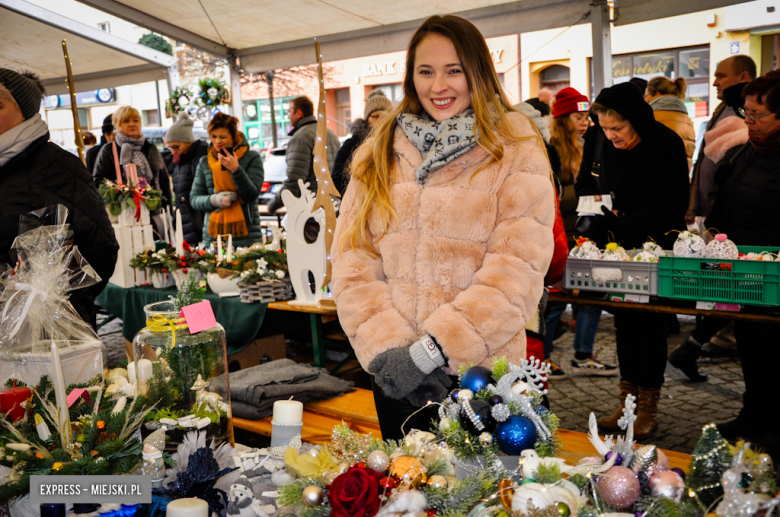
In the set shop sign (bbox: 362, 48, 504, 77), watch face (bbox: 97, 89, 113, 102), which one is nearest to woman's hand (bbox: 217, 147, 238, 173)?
shop sign (bbox: 362, 48, 504, 77)

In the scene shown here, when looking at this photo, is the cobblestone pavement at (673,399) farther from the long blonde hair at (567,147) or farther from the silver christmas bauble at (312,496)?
the silver christmas bauble at (312,496)

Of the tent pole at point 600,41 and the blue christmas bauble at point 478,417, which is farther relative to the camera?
the tent pole at point 600,41

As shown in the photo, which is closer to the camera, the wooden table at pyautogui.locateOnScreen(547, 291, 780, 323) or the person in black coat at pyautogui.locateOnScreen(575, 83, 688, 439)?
the wooden table at pyautogui.locateOnScreen(547, 291, 780, 323)

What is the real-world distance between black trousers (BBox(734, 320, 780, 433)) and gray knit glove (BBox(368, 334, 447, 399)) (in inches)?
78.8

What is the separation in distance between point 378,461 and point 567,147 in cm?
370

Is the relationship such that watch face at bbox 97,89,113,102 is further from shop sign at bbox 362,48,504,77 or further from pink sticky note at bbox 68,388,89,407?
pink sticky note at bbox 68,388,89,407

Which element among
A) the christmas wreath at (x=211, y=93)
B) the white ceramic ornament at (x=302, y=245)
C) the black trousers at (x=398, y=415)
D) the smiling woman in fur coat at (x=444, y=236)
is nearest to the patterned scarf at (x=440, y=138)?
the smiling woman in fur coat at (x=444, y=236)

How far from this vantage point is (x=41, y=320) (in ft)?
5.45

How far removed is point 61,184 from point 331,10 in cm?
410

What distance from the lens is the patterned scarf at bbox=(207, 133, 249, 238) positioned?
14.9 feet

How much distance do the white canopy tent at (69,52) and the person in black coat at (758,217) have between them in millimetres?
6367

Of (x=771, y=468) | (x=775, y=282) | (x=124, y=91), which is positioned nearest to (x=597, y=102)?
(x=775, y=282)

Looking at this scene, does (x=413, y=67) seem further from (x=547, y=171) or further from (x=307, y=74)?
(x=307, y=74)

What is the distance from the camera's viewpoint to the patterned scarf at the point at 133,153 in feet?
18.0
